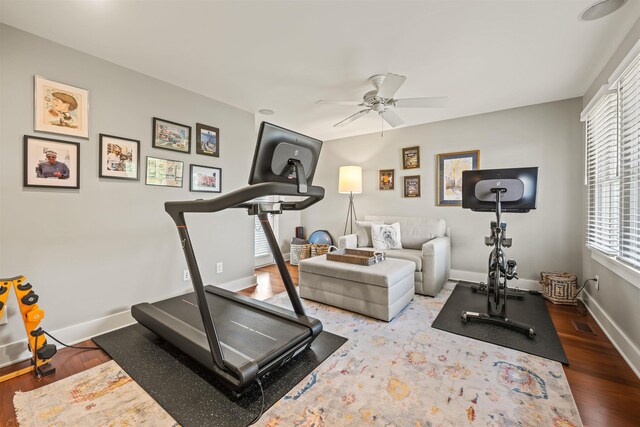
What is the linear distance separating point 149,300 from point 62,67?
2.21m


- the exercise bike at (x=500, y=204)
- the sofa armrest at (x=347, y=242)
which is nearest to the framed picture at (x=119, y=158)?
the sofa armrest at (x=347, y=242)

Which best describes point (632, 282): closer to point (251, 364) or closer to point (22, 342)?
point (251, 364)

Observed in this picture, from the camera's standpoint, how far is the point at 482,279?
3.82m

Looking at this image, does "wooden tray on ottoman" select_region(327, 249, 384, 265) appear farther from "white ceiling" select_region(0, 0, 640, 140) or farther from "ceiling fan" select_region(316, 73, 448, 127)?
"white ceiling" select_region(0, 0, 640, 140)

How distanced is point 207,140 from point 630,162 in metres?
3.97

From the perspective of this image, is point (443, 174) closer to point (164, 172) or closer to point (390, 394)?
point (390, 394)

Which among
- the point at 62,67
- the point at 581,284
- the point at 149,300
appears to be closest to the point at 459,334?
the point at 581,284

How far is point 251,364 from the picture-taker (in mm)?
1573

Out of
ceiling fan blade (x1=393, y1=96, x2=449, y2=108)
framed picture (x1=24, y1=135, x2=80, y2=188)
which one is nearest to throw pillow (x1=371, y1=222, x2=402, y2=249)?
ceiling fan blade (x1=393, y1=96, x2=449, y2=108)

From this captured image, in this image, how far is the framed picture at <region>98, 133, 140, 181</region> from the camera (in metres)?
2.43

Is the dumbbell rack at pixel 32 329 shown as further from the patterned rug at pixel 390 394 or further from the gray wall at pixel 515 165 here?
the gray wall at pixel 515 165

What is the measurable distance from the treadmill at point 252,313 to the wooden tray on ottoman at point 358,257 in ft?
3.25

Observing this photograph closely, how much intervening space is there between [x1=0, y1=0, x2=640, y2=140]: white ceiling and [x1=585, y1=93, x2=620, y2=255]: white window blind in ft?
1.54

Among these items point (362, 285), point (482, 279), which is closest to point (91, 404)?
point (362, 285)
